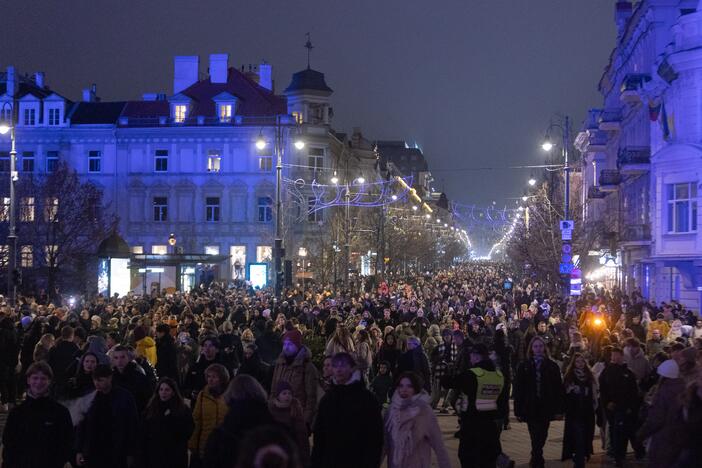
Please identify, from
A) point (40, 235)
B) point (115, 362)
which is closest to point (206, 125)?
point (40, 235)

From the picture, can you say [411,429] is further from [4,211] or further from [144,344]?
[4,211]

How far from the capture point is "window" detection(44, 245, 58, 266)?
4228cm

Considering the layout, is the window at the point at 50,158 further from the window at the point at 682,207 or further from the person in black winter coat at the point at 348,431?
the person in black winter coat at the point at 348,431

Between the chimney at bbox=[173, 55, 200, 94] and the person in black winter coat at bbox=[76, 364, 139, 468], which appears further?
the chimney at bbox=[173, 55, 200, 94]

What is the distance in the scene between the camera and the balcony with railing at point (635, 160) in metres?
43.4

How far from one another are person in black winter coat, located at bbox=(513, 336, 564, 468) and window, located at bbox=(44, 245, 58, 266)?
33.3 meters

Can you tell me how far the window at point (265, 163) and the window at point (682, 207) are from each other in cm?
3480

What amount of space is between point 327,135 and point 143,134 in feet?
39.6

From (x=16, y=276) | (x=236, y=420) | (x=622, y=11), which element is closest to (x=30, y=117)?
(x=622, y=11)

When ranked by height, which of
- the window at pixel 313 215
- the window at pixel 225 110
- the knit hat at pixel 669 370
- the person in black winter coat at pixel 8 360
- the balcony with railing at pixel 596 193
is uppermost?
the window at pixel 225 110

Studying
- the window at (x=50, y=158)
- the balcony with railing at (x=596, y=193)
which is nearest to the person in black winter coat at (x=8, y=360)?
the balcony with railing at (x=596, y=193)

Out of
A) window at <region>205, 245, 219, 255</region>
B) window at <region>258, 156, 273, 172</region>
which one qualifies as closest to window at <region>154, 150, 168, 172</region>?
window at <region>205, 245, 219, 255</region>

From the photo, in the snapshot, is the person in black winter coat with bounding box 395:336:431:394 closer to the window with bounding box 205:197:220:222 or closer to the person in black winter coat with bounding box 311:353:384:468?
the person in black winter coat with bounding box 311:353:384:468

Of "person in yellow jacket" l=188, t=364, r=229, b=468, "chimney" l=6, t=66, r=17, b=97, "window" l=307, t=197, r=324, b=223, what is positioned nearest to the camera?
"person in yellow jacket" l=188, t=364, r=229, b=468
